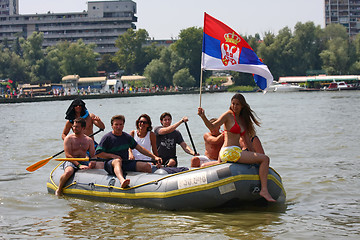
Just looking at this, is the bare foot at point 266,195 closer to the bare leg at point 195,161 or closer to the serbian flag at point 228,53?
the bare leg at point 195,161

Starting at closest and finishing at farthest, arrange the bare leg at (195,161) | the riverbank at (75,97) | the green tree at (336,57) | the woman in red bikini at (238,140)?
the woman in red bikini at (238,140), the bare leg at (195,161), the riverbank at (75,97), the green tree at (336,57)

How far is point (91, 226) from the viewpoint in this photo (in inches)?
399

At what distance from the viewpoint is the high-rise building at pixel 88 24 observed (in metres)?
185

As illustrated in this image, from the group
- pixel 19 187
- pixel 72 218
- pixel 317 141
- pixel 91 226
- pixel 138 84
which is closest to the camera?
pixel 91 226

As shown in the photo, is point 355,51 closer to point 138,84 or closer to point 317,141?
point 138,84

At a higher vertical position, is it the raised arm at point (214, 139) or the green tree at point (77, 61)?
the green tree at point (77, 61)

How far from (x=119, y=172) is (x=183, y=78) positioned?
352ft

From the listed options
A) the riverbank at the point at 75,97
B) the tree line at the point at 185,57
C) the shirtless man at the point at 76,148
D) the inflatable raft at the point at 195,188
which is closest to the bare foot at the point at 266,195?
the inflatable raft at the point at 195,188

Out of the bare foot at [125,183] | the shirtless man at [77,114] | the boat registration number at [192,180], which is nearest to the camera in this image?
the boat registration number at [192,180]

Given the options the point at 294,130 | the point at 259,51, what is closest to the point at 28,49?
the point at 259,51

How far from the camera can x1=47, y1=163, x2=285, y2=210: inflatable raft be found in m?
9.98

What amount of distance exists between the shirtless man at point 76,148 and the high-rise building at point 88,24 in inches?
6905

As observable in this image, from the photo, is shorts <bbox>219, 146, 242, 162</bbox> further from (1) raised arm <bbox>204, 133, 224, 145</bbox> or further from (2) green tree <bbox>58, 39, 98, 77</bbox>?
(2) green tree <bbox>58, 39, 98, 77</bbox>

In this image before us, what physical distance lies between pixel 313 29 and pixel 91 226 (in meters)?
103
